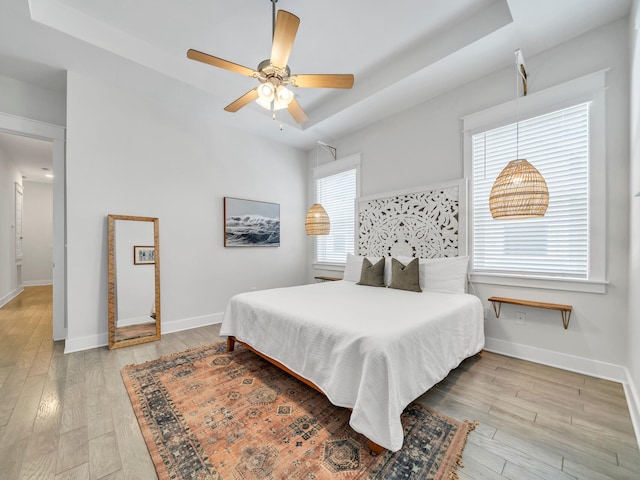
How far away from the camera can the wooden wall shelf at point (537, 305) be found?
2426mm

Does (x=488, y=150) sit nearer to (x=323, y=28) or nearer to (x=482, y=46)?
(x=482, y=46)

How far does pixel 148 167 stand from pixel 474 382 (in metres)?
4.29

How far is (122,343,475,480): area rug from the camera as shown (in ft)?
4.54

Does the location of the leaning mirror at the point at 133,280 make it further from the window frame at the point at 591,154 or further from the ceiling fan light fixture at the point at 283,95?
the window frame at the point at 591,154

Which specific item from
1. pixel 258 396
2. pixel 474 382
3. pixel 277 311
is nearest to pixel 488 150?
pixel 474 382

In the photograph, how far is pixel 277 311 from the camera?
7.55 ft

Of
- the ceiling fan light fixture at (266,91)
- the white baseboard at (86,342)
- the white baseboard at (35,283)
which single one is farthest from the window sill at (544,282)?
the white baseboard at (35,283)

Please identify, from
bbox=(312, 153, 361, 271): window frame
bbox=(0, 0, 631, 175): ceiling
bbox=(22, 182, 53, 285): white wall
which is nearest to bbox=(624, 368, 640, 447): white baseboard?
bbox=(0, 0, 631, 175): ceiling

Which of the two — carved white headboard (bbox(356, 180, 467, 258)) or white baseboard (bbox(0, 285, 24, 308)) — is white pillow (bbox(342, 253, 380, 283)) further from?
white baseboard (bbox(0, 285, 24, 308))

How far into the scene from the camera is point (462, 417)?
71.2 inches

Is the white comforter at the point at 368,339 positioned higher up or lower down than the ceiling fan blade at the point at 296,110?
lower down

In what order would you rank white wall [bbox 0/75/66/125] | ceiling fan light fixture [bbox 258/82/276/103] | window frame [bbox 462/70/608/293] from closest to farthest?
1. ceiling fan light fixture [bbox 258/82/276/103]
2. window frame [bbox 462/70/608/293]
3. white wall [bbox 0/75/66/125]

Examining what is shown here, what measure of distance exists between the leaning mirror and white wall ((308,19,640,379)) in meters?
3.66

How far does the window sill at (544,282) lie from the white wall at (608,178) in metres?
0.05
